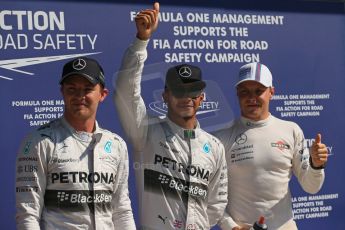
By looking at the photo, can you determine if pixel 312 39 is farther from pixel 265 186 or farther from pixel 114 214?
pixel 114 214

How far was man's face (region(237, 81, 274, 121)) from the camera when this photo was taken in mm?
2812

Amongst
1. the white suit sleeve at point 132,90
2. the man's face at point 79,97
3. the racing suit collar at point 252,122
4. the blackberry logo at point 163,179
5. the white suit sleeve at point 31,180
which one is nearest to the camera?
the white suit sleeve at point 31,180

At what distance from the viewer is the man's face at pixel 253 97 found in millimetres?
2812

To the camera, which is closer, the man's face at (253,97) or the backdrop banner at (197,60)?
the man's face at (253,97)

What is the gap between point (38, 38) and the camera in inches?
126

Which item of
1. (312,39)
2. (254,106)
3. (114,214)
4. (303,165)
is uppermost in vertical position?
(312,39)

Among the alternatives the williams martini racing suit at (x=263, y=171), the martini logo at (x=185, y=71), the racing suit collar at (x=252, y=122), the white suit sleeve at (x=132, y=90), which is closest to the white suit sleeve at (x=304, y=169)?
the williams martini racing suit at (x=263, y=171)

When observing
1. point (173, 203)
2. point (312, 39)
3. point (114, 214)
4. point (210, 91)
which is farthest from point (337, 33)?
point (114, 214)

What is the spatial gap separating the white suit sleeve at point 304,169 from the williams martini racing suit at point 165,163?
1.53 feet

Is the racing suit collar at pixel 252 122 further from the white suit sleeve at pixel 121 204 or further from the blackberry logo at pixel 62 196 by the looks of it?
the blackberry logo at pixel 62 196

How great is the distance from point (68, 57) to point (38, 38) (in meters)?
0.18

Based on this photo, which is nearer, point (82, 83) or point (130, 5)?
point (82, 83)

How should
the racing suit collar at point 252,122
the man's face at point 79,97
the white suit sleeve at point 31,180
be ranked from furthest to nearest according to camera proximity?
the racing suit collar at point 252,122, the man's face at point 79,97, the white suit sleeve at point 31,180

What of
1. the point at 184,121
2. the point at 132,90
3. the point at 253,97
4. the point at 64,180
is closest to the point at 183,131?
the point at 184,121
